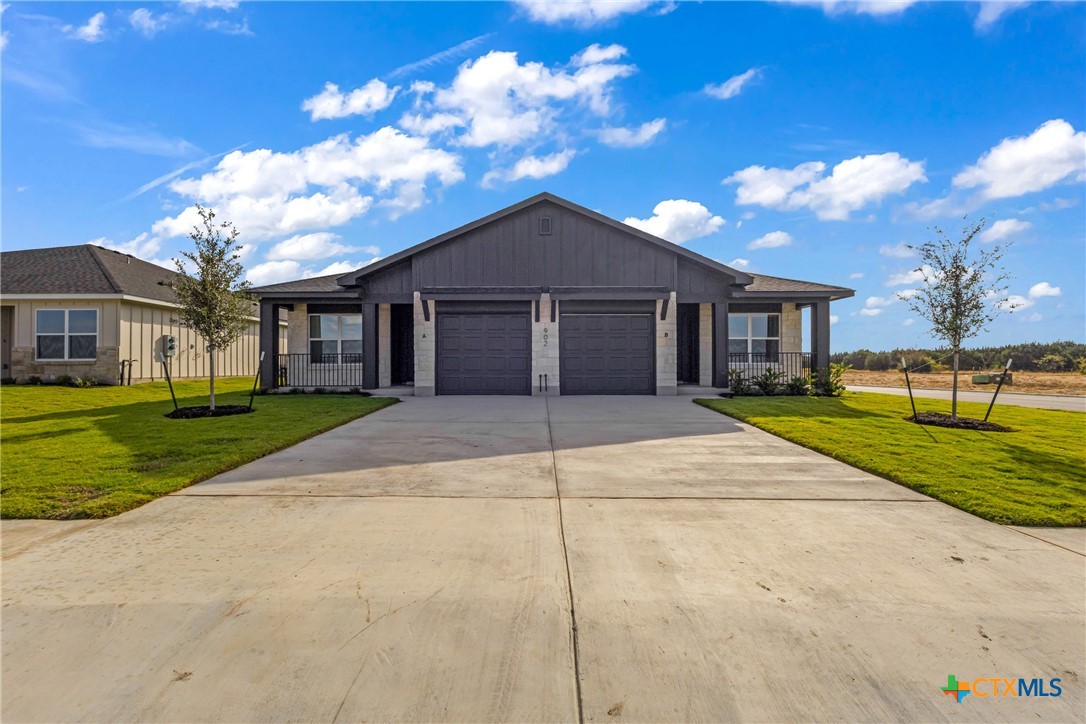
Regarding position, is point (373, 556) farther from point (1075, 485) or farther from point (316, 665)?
point (1075, 485)

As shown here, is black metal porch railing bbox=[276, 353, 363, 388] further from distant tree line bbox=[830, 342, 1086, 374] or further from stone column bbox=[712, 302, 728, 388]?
distant tree line bbox=[830, 342, 1086, 374]

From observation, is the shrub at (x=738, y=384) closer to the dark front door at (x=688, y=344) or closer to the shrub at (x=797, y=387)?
the shrub at (x=797, y=387)

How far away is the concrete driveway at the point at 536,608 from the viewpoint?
7.56 ft

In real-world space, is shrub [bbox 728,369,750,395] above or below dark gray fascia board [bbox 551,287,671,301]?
below

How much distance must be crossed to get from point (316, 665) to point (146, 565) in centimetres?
200

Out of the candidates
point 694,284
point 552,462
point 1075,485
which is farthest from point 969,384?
point 552,462

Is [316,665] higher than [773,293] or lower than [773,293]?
lower

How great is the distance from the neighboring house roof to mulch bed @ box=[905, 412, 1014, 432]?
22304mm

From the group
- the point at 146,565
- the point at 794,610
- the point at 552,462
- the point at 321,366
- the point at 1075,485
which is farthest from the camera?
the point at 321,366

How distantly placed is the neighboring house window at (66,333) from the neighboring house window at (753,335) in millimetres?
23603

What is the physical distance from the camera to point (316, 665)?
8.18 ft

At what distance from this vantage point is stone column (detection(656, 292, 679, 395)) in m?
15.9

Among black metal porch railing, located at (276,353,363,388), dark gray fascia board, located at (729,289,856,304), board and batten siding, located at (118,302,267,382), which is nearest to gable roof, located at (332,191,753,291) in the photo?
dark gray fascia board, located at (729,289,856,304)

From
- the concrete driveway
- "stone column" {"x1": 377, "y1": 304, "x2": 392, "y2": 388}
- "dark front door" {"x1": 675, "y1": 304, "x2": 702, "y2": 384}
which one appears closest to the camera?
the concrete driveway
